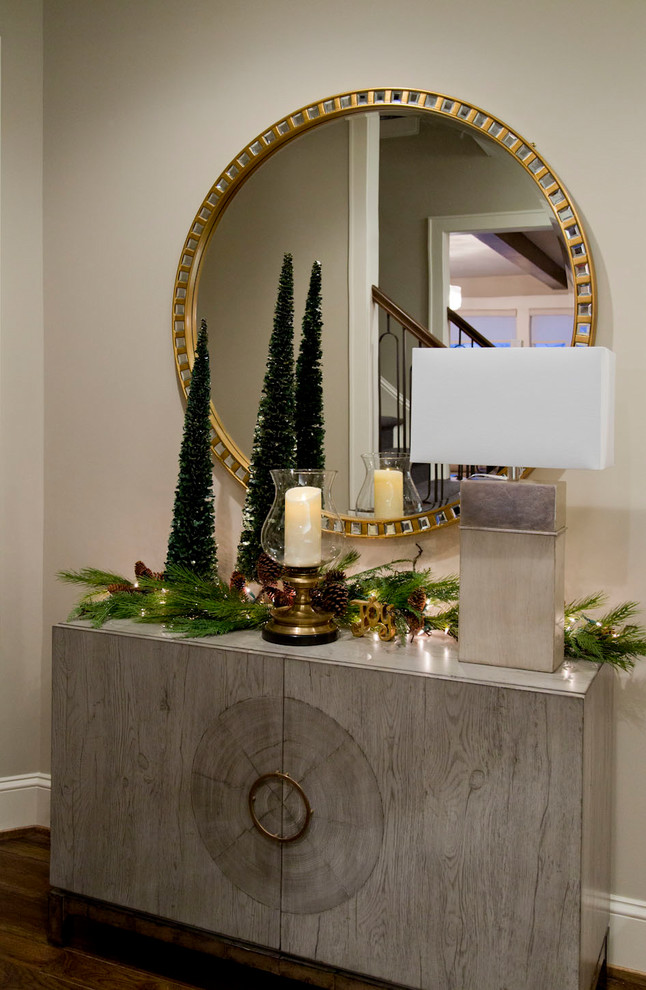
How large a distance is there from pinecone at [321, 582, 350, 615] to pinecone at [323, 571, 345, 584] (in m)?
0.02

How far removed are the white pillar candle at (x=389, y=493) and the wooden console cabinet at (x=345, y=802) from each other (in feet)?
1.20

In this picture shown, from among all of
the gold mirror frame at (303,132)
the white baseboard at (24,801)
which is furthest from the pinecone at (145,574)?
the white baseboard at (24,801)

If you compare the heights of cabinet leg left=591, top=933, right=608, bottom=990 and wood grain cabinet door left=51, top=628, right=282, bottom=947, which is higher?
wood grain cabinet door left=51, top=628, right=282, bottom=947

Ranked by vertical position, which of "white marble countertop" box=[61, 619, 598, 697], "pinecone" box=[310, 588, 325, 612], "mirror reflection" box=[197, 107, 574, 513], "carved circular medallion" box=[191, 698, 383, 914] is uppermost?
"mirror reflection" box=[197, 107, 574, 513]

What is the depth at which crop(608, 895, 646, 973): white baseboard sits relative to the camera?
6.23 feet

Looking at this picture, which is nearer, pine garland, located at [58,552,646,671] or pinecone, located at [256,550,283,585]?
pine garland, located at [58,552,646,671]

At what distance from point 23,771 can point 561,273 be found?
2.01 m

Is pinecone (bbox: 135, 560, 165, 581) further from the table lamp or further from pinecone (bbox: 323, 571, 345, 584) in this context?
the table lamp

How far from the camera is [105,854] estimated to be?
1.93 m

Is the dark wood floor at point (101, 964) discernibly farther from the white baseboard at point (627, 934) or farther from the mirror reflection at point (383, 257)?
the mirror reflection at point (383, 257)

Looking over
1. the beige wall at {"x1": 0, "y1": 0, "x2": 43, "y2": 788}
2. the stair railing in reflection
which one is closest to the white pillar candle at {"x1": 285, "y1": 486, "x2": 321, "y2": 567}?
the stair railing in reflection

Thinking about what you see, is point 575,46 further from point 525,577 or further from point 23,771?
point 23,771

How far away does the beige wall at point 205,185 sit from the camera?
185 centimetres

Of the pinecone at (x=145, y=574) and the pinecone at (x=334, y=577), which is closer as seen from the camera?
the pinecone at (x=334, y=577)
